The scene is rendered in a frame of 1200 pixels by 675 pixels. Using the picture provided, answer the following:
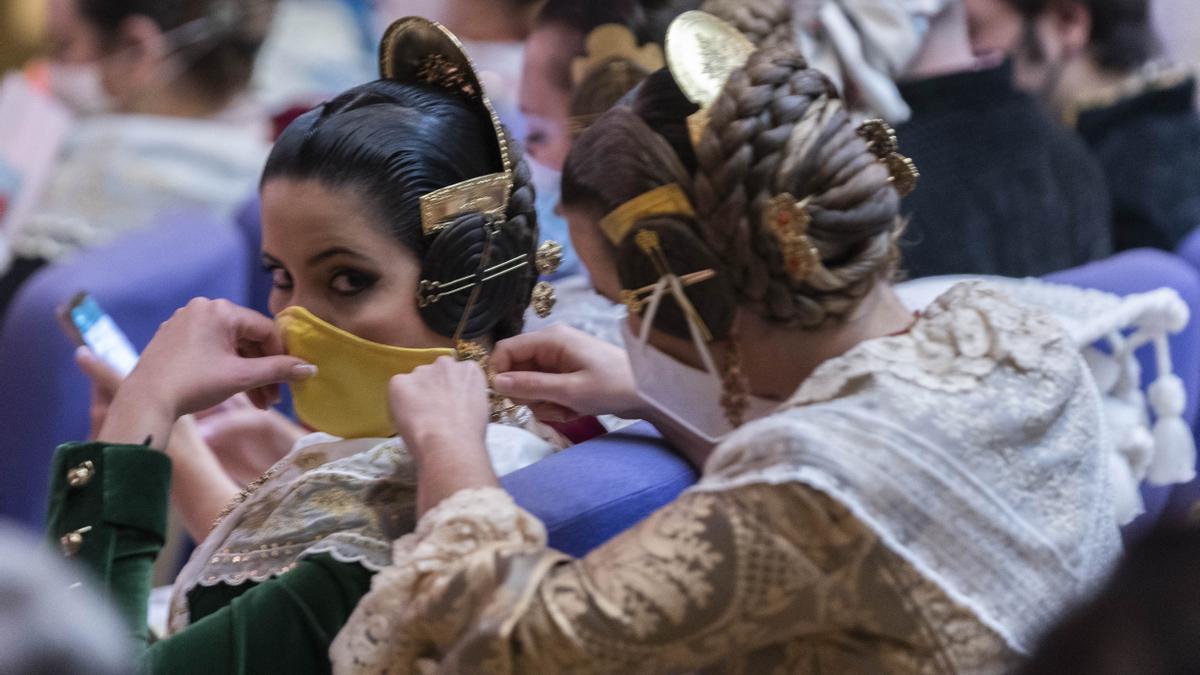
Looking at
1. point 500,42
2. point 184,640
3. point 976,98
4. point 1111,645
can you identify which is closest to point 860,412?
point 1111,645

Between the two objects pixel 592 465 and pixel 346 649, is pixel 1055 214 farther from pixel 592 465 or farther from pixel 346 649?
pixel 346 649

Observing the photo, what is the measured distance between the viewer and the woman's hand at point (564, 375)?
4.70ft

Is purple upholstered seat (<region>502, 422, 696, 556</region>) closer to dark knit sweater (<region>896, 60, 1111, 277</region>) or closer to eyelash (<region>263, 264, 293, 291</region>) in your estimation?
eyelash (<region>263, 264, 293, 291</region>)

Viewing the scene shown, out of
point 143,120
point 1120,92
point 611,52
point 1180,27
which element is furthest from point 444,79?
point 1180,27

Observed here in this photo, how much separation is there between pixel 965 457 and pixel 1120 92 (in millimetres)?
2281

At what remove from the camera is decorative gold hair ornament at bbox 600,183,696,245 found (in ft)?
3.95

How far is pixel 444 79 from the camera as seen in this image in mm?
1464

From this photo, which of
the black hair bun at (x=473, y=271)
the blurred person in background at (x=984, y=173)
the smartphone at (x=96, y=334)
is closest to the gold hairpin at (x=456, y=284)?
the black hair bun at (x=473, y=271)

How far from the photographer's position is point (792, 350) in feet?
3.99

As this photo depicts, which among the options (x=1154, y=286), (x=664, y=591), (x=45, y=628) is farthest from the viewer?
(x=1154, y=286)

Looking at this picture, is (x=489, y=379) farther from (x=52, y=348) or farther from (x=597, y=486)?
(x=52, y=348)

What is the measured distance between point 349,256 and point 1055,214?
5.34ft

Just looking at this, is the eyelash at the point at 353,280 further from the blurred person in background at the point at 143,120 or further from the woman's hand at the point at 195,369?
the blurred person in background at the point at 143,120

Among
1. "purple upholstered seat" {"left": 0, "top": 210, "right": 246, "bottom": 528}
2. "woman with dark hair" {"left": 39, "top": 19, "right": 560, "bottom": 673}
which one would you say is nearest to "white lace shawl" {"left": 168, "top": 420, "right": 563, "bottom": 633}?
"woman with dark hair" {"left": 39, "top": 19, "right": 560, "bottom": 673}
